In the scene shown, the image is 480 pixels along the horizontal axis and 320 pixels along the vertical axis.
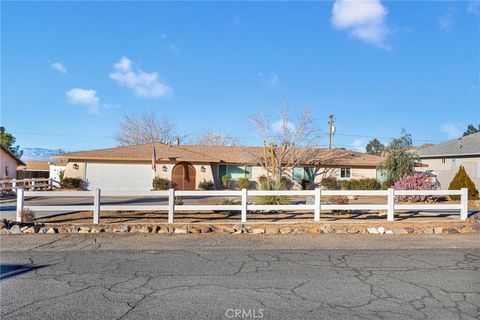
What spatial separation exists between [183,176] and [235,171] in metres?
4.51

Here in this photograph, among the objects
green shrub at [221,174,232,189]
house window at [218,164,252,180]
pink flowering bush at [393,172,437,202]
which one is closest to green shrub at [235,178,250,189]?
green shrub at [221,174,232,189]

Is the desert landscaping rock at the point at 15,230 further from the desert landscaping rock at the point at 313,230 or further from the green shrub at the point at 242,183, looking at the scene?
the green shrub at the point at 242,183

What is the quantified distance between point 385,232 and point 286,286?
6700 mm

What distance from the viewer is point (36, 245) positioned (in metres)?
10.2

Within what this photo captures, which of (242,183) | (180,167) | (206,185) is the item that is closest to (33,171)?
(180,167)

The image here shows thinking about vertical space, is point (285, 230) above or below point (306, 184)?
below

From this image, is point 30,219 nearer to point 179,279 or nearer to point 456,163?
point 179,279

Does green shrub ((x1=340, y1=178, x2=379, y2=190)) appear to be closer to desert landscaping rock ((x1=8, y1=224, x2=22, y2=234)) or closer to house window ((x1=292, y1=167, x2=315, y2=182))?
house window ((x1=292, y1=167, x2=315, y2=182))

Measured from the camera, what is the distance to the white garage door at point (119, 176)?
1355 inches

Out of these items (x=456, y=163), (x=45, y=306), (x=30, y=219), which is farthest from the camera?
(x=456, y=163)

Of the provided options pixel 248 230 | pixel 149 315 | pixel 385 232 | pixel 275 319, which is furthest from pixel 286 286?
pixel 385 232

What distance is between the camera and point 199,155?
120 ft

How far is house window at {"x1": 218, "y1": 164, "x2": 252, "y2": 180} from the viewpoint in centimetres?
3734

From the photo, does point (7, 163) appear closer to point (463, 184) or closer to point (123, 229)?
point (123, 229)
